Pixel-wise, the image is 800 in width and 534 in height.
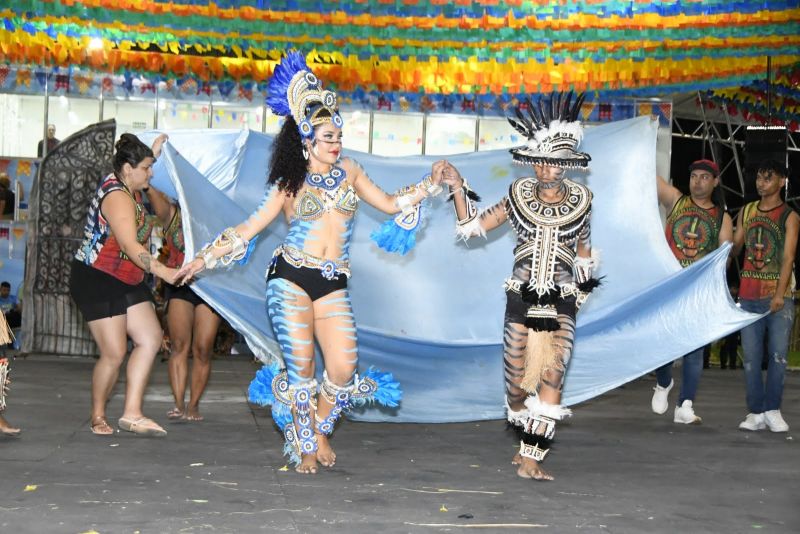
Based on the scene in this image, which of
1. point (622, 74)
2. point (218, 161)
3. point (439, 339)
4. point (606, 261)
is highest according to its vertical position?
point (622, 74)

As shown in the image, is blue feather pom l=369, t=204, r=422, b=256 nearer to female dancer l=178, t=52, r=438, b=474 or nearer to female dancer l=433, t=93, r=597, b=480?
female dancer l=178, t=52, r=438, b=474

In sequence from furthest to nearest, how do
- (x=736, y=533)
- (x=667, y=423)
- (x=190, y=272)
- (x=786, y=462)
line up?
(x=667, y=423)
(x=786, y=462)
(x=190, y=272)
(x=736, y=533)

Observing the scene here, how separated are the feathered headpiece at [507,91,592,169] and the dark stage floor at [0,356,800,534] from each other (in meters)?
1.67

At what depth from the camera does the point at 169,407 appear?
28.4 feet

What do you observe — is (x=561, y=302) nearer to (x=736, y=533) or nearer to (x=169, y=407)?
(x=736, y=533)

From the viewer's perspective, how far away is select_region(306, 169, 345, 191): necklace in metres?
5.98

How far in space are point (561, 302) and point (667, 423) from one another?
9.54ft

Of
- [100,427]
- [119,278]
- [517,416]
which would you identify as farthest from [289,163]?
[100,427]

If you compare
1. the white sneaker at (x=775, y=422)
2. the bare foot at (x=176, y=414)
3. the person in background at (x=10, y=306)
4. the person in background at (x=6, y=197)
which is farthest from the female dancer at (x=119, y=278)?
the person in background at (x=6, y=197)

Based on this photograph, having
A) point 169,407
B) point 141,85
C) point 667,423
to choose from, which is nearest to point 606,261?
point 667,423

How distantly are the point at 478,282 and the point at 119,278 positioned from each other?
2496 millimetres

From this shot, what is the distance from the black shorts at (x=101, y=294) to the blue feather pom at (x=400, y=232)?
63.3 inches

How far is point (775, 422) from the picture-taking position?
8.16 metres

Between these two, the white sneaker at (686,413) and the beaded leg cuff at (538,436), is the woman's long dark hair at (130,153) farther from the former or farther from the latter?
the white sneaker at (686,413)
